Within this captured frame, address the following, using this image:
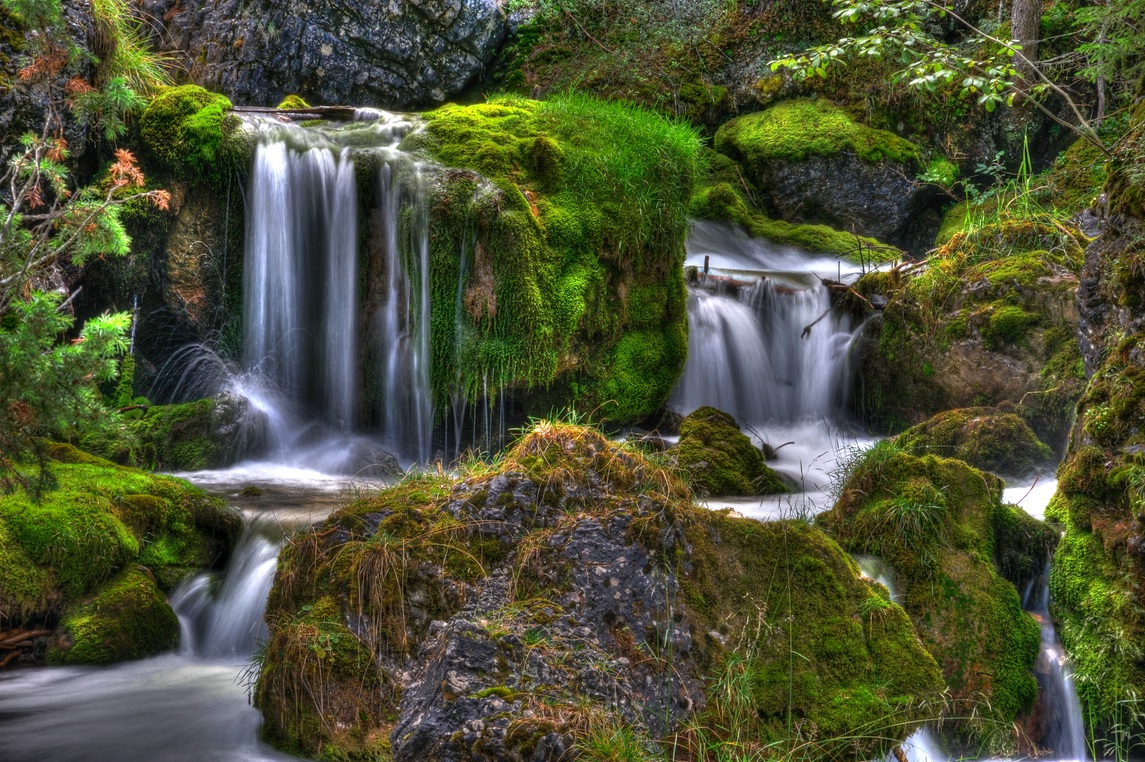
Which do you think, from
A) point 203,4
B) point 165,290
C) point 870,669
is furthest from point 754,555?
point 203,4

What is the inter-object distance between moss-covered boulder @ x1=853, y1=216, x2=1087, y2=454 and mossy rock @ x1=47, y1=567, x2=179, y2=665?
269 inches

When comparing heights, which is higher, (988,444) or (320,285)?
(320,285)

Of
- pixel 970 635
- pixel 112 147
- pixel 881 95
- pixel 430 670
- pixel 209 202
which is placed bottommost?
pixel 970 635

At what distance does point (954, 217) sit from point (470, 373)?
8792 mm

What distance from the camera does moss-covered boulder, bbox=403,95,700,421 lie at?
7844mm

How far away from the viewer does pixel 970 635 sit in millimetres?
→ 4266

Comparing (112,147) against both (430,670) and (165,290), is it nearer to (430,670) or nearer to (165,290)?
(165,290)

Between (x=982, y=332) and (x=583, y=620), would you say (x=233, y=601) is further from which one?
(x=982, y=332)

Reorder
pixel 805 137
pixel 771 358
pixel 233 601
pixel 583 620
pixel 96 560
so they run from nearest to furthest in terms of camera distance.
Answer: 1. pixel 583 620
2. pixel 96 560
3. pixel 233 601
4. pixel 771 358
5. pixel 805 137

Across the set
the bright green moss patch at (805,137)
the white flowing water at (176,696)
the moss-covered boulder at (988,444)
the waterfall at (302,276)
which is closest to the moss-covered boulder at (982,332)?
the moss-covered boulder at (988,444)

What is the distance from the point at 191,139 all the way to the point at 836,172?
30.7 ft

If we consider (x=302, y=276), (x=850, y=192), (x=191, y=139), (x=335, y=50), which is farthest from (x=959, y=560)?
(x=335, y=50)

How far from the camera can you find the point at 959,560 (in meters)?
4.58

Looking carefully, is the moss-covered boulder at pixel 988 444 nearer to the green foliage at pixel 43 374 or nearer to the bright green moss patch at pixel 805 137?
the green foliage at pixel 43 374
